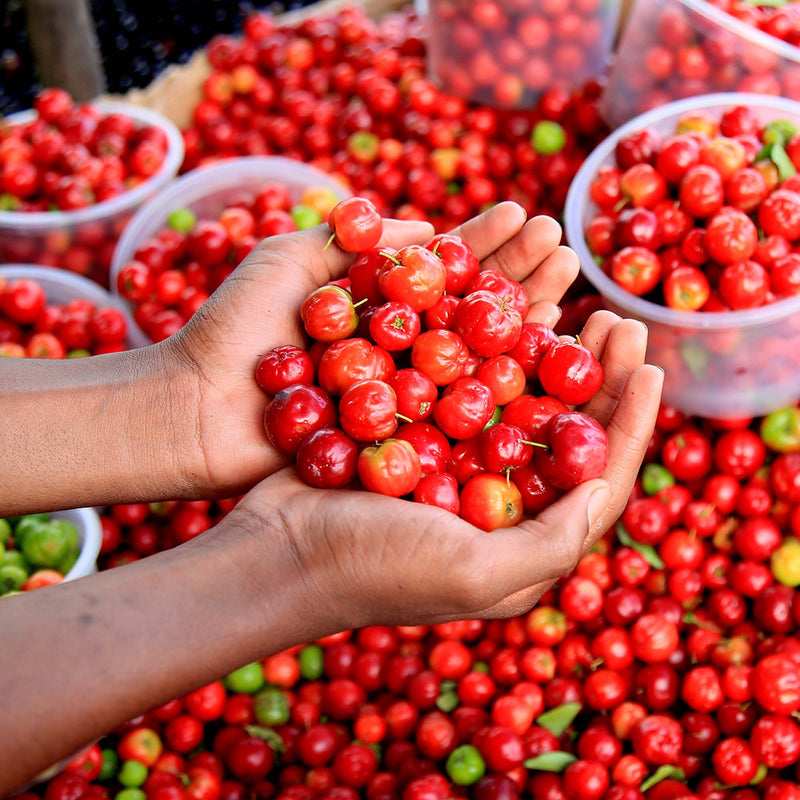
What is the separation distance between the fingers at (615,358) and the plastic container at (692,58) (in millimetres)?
1716

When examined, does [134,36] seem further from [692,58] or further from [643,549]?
[643,549]

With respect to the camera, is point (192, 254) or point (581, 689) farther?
point (192, 254)

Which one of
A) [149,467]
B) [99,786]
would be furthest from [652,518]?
[99,786]

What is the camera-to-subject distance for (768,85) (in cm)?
357

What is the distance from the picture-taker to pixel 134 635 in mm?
1799

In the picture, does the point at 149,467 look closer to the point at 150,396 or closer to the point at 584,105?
the point at 150,396

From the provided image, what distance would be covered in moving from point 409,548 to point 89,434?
1086 mm

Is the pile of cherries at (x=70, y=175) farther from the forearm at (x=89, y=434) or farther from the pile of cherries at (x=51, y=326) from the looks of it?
the forearm at (x=89, y=434)

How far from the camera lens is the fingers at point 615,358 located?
2402 mm

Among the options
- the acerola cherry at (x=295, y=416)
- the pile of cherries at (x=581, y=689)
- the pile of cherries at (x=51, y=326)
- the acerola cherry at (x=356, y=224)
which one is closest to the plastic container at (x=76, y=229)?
the pile of cherries at (x=51, y=326)

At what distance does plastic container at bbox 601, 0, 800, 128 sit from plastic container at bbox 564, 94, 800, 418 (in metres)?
0.99

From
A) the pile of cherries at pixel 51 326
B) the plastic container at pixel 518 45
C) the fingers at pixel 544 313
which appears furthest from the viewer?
the plastic container at pixel 518 45

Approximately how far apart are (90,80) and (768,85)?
12.3 feet

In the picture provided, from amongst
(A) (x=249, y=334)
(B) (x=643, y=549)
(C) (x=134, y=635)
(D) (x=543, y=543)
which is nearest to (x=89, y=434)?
(A) (x=249, y=334)
